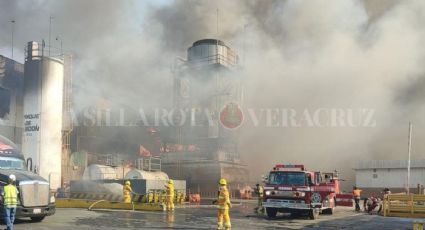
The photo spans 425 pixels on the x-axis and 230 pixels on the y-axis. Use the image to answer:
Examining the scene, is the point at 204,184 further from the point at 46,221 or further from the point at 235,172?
the point at 46,221

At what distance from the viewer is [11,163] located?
46.0 feet

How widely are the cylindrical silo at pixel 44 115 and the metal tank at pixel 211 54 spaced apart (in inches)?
472

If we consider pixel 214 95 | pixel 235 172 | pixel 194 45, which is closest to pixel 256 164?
pixel 235 172

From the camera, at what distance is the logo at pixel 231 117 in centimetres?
3738

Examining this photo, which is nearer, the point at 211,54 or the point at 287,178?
the point at 287,178

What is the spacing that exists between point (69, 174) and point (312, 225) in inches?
928

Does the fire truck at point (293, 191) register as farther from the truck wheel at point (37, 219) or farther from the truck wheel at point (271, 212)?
the truck wheel at point (37, 219)

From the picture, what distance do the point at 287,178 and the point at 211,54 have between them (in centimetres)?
2289

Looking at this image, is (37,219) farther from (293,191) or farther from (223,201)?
(293,191)

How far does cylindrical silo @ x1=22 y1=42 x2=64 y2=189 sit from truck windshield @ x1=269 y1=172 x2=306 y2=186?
16.6m

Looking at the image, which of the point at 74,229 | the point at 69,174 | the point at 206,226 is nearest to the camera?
the point at 74,229

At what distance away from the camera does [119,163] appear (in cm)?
4119

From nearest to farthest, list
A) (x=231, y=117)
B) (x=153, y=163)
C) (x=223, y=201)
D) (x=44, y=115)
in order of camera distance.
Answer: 1. (x=223, y=201)
2. (x=44, y=115)
3. (x=231, y=117)
4. (x=153, y=163)

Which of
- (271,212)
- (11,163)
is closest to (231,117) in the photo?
(271,212)
